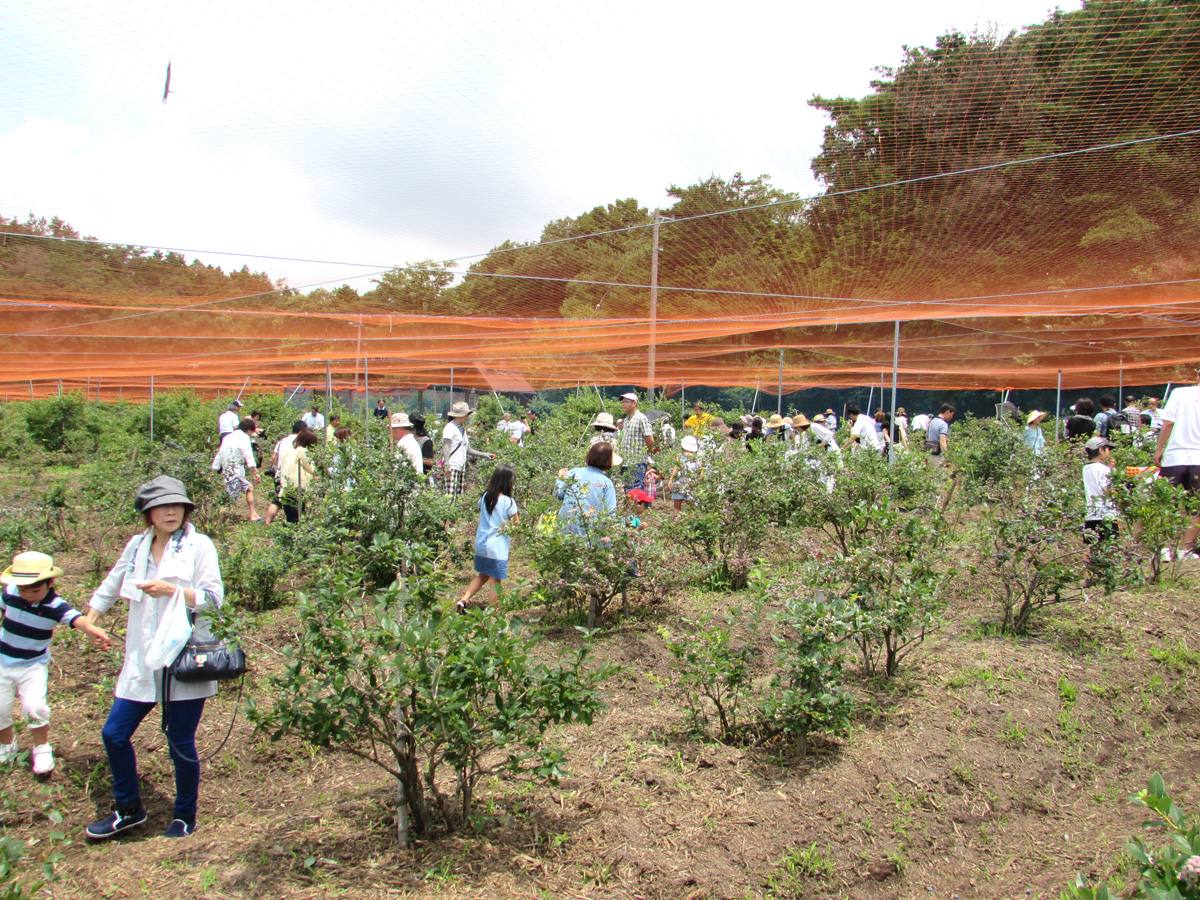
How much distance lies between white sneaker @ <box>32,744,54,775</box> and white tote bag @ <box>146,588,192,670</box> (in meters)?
1.01

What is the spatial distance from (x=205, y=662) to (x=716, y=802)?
216 cm

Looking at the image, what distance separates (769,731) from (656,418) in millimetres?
8605

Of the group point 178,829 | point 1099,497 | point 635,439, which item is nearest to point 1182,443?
point 1099,497

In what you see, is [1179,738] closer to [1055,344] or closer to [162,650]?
[162,650]

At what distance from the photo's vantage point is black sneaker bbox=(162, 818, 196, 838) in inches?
121

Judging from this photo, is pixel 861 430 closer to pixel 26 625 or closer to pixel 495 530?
pixel 495 530

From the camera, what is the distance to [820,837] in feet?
9.74

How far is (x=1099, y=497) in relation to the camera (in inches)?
223

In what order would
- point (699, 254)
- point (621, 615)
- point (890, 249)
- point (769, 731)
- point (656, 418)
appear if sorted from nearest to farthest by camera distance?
1. point (769, 731)
2. point (621, 615)
3. point (890, 249)
4. point (699, 254)
5. point (656, 418)

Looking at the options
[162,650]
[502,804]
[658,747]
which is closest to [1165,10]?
[658,747]

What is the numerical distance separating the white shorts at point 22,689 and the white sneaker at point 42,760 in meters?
0.12

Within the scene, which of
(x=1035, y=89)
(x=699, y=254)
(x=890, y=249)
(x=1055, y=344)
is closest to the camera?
(x=1035, y=89)

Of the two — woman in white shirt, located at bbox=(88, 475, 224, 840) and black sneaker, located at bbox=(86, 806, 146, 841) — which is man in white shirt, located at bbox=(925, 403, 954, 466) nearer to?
woman in white shirt, located at bbox=(88, 475, 224, 840)

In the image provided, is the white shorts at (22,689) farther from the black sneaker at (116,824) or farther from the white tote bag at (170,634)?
the white tote bag at (170,634)
